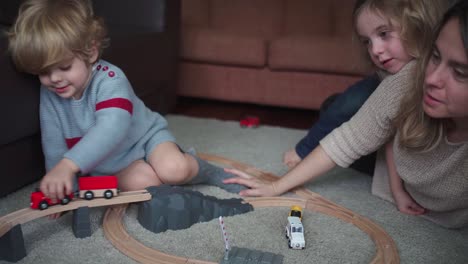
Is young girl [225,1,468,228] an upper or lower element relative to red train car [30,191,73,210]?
upper

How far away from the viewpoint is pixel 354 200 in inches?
51.6

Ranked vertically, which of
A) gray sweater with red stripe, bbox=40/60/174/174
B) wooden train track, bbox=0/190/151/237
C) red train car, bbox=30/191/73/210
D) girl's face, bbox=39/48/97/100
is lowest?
wooden train track, bbox=0/190/151/237

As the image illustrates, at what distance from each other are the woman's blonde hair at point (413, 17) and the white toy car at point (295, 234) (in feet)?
1.60

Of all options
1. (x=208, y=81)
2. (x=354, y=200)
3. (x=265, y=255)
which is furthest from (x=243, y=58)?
(x=265, y=255)

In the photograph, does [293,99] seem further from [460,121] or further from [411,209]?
[460,121]

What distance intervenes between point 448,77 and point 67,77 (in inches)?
31.4

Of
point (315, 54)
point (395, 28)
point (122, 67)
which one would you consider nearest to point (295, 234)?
point (395, 28)

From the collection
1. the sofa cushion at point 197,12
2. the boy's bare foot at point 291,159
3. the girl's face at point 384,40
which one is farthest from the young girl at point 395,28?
the sofa cushion at point 197,12

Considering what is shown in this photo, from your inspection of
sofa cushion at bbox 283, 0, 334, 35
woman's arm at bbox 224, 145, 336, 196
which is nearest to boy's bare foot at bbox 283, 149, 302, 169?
woman's arm at bbox 224, 145, 336, 196

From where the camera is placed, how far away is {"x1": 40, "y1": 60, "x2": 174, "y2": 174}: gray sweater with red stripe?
41.9 inches

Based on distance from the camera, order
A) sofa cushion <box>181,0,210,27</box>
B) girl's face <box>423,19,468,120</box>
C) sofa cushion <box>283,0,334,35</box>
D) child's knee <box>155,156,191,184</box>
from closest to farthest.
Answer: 1. girl's face <box>423,19,468,120</box>
2. child's knee <box>155,156,191,184</box>
3. sofa cushion <box>283,0,334,35</box>
4. sofa cushion <box>181,0,210,27</box>

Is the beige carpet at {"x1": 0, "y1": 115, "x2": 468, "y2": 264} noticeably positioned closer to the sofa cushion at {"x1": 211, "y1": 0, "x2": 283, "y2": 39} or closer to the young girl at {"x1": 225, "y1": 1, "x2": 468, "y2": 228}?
the young girl at {"x1": 225, "y1": 1, "x2": 468, "y2": 228}

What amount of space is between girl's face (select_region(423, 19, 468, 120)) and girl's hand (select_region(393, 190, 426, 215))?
0.34m

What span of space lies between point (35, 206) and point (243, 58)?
4.70ft
